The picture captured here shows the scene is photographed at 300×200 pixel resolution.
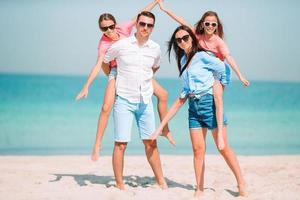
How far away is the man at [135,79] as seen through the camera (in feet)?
20.8

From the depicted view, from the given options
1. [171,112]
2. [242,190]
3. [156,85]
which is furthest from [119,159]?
[242,190]

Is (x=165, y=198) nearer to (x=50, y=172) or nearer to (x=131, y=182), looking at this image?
(x=131, y=182)

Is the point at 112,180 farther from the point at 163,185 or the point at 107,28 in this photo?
the point at 107,28

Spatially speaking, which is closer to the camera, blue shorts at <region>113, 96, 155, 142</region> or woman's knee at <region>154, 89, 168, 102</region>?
blue shorts at <region>113, 96, 155, 142</region>

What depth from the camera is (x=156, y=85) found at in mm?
6691

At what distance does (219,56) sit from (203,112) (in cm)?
74

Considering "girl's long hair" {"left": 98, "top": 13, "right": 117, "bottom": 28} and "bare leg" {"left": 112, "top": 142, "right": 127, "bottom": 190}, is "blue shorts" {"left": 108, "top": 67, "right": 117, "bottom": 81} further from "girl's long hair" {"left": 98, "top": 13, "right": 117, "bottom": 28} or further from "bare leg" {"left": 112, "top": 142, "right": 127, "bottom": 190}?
"bare leg" {"left": 112, "top": 142, "right": 127, "bottom": 190}

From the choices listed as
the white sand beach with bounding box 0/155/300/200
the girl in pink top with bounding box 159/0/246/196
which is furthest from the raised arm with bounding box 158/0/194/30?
the white sand beach with bounding box 0/155/300/200

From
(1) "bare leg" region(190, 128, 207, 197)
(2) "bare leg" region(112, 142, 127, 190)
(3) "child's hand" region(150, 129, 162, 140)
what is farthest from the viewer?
(2) "bare leg" region(112, 142, 127, 190)

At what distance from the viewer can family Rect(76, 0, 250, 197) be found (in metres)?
6.15

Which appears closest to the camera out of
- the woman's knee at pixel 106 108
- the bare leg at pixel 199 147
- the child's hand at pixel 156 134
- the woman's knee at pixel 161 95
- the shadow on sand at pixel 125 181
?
the bare leg at pixel 199 147

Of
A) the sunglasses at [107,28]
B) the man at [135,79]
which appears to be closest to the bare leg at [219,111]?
the man at [135,79]

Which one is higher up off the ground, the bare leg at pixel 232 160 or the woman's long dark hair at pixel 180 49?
the woman's long dark hair at pixel 180 49

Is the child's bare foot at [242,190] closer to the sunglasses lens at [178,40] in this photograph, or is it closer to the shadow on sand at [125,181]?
the shadow on sand at [125,181]
